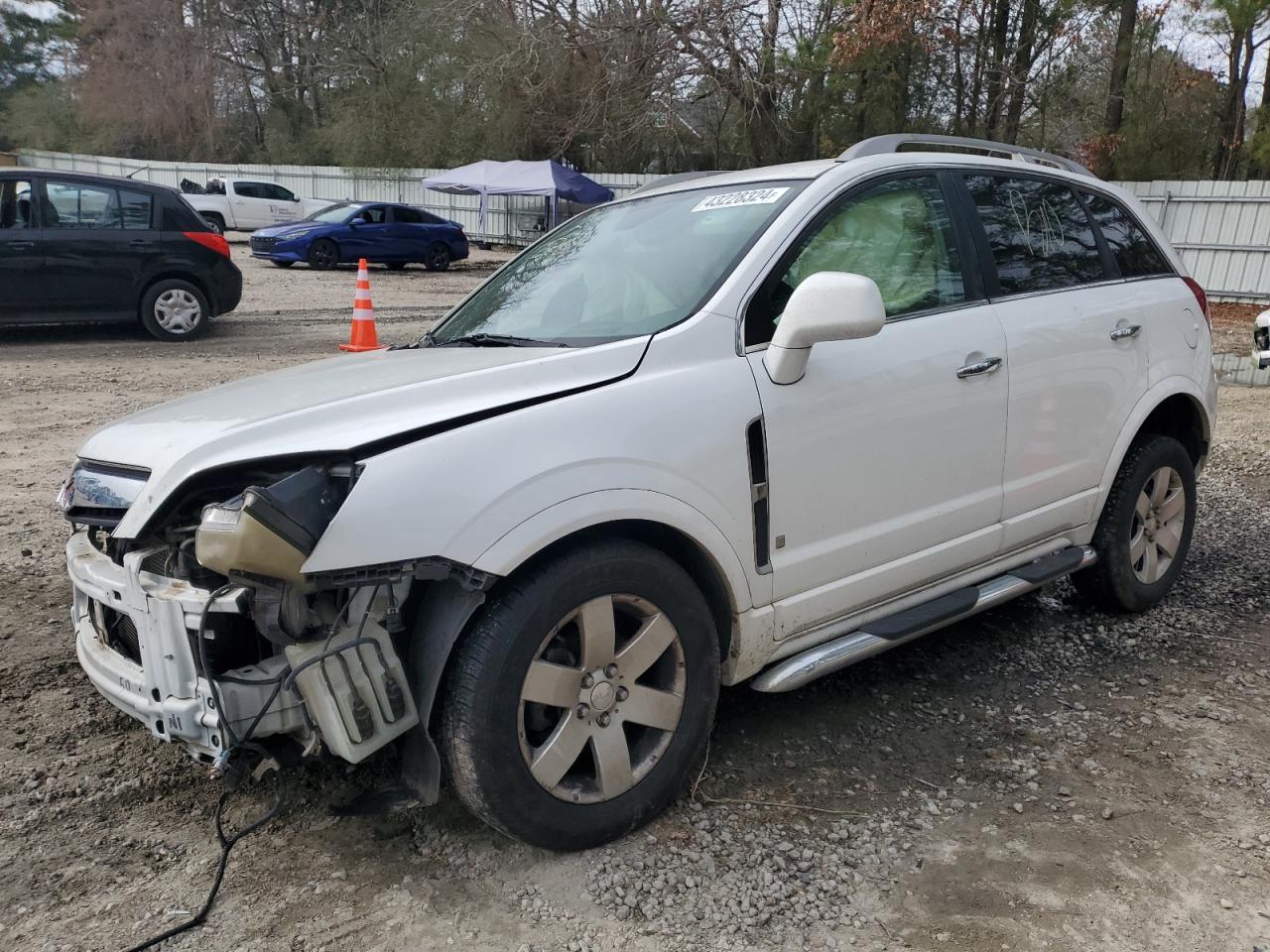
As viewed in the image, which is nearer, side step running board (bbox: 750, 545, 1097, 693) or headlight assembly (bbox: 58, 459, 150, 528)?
headlight assembly (bbox: 58, 459, 150, 528)

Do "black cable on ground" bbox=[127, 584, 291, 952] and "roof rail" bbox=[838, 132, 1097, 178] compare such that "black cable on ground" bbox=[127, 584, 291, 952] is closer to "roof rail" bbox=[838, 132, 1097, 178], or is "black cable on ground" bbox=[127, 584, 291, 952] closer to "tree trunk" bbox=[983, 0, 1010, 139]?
"roof rail" bbox=[838, 132, 1097, 178]

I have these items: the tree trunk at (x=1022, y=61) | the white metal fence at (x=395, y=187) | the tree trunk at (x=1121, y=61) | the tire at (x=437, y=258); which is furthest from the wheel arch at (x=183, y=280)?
the tree trunk at (x=1121, y=61)

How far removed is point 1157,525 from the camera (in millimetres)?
4305

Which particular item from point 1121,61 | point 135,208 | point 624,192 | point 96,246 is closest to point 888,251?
point 624,192

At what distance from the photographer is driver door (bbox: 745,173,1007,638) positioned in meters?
2.88

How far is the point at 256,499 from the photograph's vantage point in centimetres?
209

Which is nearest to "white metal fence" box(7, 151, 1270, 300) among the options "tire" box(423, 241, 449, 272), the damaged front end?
"tire" box(423, 241, 449, 272)

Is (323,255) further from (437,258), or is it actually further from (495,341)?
(495,341)

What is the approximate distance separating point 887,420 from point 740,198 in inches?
34.2

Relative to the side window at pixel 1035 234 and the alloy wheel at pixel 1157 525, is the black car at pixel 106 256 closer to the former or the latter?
the side window at pixel 1035 234

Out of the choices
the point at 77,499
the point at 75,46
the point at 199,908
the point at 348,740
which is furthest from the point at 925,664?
the point at 75,46

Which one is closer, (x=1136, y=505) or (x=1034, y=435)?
(x=1034, y=435)

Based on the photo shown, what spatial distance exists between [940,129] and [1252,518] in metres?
19.9

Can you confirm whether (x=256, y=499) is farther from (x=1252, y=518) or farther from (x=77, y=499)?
(x=1252, y=518)
